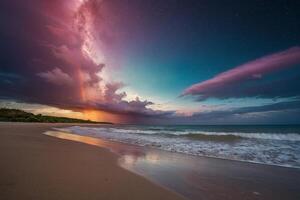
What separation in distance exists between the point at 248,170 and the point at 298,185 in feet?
4.84

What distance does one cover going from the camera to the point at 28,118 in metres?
75.2

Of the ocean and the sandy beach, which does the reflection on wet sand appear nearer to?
the sandy beach

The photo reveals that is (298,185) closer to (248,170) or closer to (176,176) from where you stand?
(248,170)

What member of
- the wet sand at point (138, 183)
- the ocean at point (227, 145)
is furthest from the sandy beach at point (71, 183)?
the ocean at point (227, 145)

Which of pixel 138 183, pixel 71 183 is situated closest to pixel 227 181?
pixel 138 183

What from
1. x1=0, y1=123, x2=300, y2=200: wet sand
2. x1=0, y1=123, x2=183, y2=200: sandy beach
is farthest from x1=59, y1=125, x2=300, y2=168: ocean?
x1=0, y1=123, x2=183, y2=200: sandy beach

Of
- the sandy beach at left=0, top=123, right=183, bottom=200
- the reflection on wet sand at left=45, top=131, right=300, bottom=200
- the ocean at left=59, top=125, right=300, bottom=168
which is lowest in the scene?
the sandy beach at left=0, top=123, right=183, bottom=200

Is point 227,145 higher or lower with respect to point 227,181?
higher

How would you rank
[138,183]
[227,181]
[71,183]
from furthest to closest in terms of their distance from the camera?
[227,181]
[138,183]
[71,183]

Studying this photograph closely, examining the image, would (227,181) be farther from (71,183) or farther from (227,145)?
(227,145)

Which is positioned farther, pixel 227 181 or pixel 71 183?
pixel 227 181

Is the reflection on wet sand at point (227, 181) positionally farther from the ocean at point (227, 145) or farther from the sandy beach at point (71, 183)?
the ocean at point (227, 145)

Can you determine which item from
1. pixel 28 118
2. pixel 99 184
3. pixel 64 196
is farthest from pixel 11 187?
pixel 28 118

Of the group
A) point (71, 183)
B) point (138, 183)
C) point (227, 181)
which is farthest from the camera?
point (227, 181)
